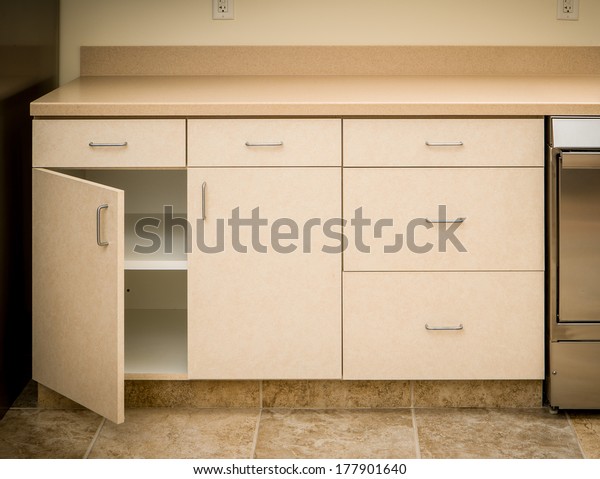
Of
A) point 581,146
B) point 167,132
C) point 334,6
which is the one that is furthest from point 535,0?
point 167,132

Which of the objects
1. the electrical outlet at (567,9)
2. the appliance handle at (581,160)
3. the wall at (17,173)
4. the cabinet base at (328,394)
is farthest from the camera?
the electrical outlet at (567,9)

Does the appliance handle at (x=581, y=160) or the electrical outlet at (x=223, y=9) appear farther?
the electrical outlet at (x=223, y=9)

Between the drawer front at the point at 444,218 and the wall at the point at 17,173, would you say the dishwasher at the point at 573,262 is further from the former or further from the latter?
the wall at the point at 17,173

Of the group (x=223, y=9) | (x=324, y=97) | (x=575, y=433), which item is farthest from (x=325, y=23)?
(x=575, y=433)

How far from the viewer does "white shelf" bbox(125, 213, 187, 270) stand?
259cm

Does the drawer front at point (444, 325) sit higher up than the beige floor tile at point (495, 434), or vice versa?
the drawer front at point (444, 325)

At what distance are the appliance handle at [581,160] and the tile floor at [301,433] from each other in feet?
2.14

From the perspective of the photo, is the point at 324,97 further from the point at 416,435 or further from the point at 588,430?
the point at 588,430

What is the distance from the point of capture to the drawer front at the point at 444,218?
8.14ft

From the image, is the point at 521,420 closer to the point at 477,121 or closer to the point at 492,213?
the point at 492,213

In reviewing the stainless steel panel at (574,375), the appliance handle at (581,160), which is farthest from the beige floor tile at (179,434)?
the appliance handle at (581,160)

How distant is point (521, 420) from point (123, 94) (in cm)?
134

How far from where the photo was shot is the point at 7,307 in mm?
2566

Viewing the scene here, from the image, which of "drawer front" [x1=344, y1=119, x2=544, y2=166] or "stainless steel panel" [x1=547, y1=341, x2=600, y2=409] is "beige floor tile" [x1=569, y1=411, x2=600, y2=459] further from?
"drawer front" [x1=344, y1=119, x2=544, y2=166]
